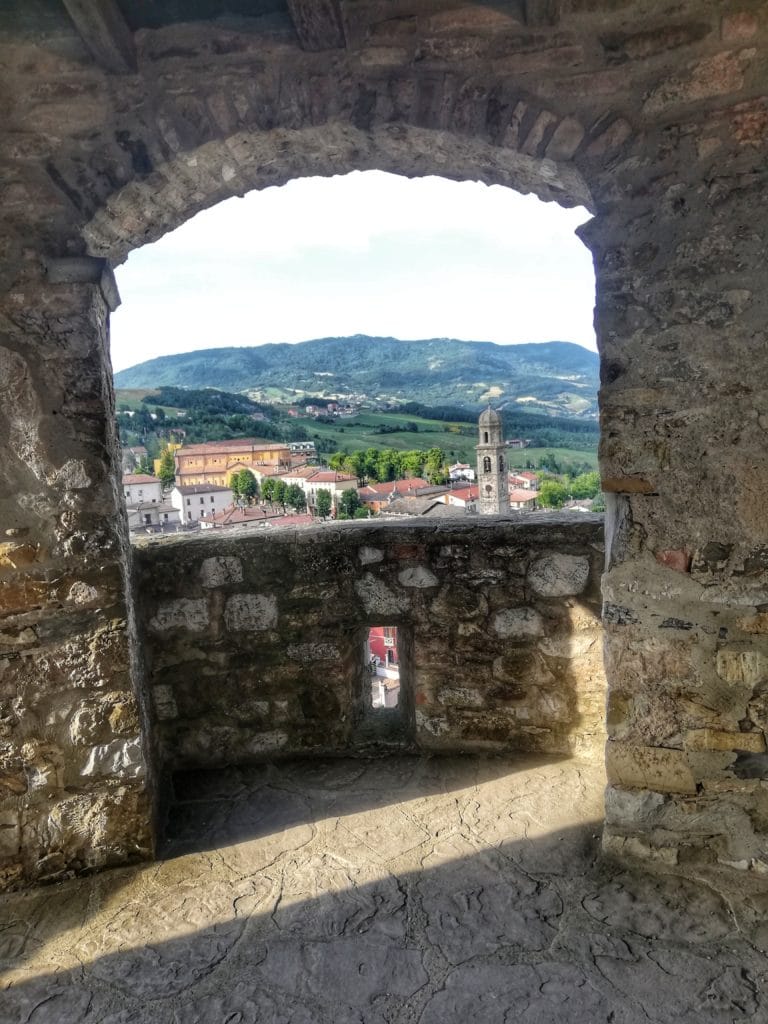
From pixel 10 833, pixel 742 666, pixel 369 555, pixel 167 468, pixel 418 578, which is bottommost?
pixel 10 833

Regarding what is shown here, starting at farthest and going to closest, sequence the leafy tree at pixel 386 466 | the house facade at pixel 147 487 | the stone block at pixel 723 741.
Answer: the leafy tree at pixel 386 466 → the house facade at pixel 147 487 → the stone block at pixel 723 741

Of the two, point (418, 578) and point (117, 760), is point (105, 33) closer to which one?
point (418, 578)

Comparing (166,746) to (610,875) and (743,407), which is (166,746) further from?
(743,407)

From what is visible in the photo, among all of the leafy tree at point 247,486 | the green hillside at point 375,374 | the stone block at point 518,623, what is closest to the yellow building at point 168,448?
the leafy tree at point 247,486

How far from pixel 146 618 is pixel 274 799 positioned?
1.00m

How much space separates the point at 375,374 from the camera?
88.0 ft

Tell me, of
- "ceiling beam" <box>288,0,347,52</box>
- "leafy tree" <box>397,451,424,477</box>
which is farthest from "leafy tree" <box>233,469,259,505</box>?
"ceiling beam" <box>288,0,347,52</box>

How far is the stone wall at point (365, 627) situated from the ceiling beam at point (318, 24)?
188 centimetres

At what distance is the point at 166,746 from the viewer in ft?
10.5

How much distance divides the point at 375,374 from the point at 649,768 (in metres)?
25.4

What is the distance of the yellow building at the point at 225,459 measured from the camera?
5.31 metres

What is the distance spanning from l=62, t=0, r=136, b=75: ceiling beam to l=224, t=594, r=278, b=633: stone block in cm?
211

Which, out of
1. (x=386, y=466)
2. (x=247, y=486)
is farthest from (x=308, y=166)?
(x=386, y=466)

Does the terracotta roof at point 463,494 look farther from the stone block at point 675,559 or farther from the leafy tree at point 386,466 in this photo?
the stone block at point 675,559
